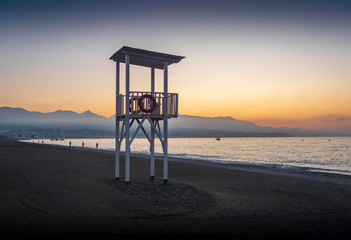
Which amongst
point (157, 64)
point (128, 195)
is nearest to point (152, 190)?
point (128, 195)

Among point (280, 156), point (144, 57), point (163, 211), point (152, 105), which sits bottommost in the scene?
point (280, 156)

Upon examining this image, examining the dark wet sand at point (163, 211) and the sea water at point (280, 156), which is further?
the sea water at point (280, 156)

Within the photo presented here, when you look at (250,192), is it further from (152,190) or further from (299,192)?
(152,190)

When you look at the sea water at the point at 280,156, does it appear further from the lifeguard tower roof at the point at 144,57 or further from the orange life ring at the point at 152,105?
the orange life ring at the point at 152,105

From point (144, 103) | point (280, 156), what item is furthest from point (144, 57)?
point (280, 156)

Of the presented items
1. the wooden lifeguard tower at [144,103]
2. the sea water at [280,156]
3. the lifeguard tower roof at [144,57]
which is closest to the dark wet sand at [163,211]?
the wooden lifeguard tower at [144,103]

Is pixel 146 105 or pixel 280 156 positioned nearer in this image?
pixel 146 105

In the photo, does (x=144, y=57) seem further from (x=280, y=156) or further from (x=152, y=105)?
(x=280, y=156)

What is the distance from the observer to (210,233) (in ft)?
25.3

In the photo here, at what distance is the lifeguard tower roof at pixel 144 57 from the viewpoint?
13984 mm

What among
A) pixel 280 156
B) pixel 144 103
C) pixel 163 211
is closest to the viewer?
pixel 163 211

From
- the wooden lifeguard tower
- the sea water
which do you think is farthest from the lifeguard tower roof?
the sea water

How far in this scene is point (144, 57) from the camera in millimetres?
14352

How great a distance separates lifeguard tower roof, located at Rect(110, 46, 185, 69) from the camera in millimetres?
13984
